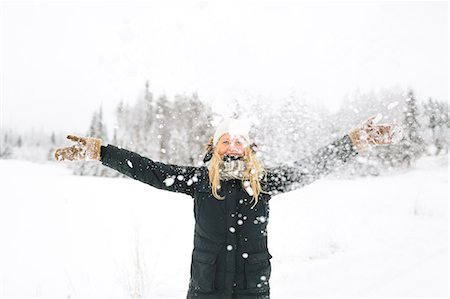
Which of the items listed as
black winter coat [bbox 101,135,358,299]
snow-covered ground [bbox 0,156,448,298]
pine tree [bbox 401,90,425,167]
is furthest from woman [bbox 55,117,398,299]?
pine tree [bbox 401,90,425,167]

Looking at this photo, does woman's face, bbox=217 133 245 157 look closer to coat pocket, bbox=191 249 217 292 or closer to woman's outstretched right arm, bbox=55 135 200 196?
woman's outstretched right arm, bbox=55 135 200 196

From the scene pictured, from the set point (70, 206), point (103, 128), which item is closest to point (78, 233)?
point (70, 206)

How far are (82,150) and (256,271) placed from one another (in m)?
1.35

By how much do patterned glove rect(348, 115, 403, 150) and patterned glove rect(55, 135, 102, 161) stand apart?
168 centimetres

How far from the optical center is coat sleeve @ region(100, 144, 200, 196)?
94.5 inches

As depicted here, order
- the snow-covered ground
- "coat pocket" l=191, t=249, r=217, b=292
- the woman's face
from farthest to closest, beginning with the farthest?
the snow-covered ground < the woman's face < "coat pocket" l=191, t=249, r=217, b=292

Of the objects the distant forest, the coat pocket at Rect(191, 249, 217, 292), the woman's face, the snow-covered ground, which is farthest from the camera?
the distant forest

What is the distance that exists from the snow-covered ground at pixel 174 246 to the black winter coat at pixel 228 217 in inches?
58.1

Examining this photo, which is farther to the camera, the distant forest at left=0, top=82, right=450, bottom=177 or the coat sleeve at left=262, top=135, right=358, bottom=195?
the distant forest at left=0, top=82, right=450, bottom=177

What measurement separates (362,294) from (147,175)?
312 centimetres

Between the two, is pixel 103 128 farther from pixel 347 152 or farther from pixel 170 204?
pixel 347 152

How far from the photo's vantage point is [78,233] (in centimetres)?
695

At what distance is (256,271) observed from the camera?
227 cm

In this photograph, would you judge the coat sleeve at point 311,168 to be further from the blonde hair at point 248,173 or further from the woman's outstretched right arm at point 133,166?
the woman's outstretched right arm at point 133,166
